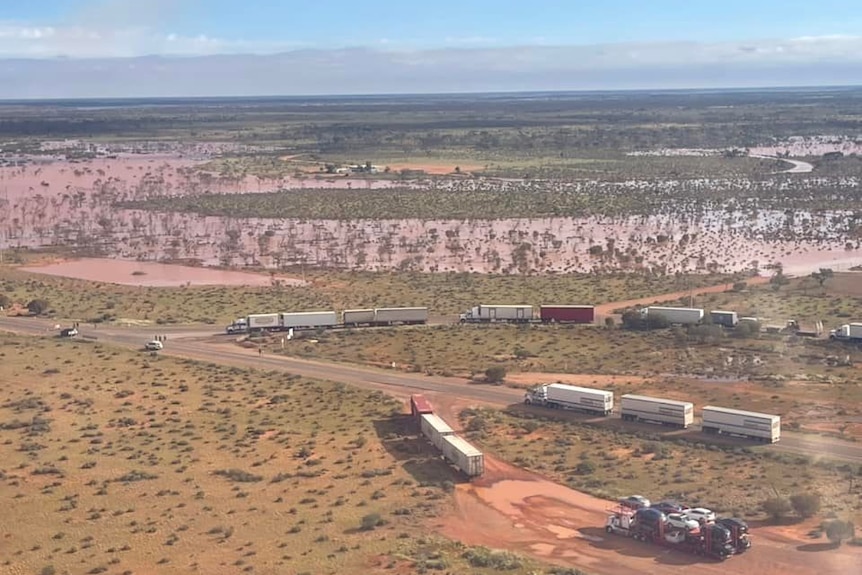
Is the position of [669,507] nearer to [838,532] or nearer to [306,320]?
[838,532]

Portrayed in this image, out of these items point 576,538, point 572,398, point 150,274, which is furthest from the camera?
point 150,274

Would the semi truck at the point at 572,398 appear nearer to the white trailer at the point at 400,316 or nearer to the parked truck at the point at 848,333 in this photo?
the parked truck at the point at 848,333

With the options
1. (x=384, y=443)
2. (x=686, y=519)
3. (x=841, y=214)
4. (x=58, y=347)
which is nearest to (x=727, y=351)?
(x=384, y=443)

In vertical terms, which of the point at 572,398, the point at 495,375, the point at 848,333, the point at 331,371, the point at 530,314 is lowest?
the point at 331,371

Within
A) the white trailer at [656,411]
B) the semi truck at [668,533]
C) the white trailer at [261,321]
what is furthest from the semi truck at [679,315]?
the semi truck at [668,533]

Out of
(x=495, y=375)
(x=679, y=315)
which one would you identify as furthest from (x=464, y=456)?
(x=679, y=315)

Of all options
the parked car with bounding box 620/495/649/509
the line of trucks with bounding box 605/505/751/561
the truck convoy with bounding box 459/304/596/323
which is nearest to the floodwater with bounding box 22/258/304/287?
the truck convoy with bounding box 459/304/596/323

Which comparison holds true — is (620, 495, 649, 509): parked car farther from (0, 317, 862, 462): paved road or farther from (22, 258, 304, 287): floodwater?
(22, 258, 304, 287): floodwater
